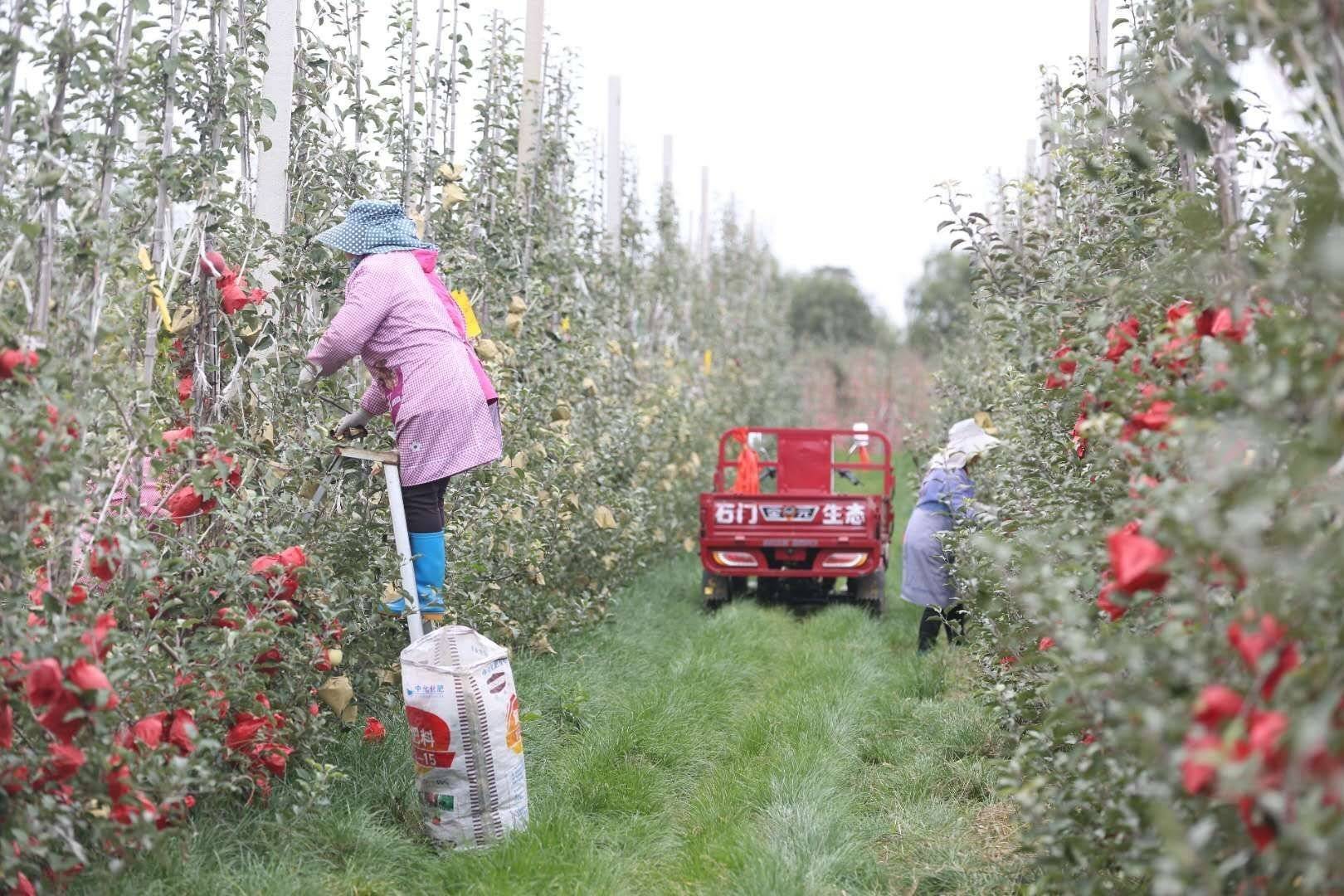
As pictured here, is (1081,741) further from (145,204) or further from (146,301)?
(145,204)

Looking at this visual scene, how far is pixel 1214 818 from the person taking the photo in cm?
204

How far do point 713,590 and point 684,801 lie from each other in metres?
4.74

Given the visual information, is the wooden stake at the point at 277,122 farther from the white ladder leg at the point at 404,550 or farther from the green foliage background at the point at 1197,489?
the green foliage background at the point at 1197,489

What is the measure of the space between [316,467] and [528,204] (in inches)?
155

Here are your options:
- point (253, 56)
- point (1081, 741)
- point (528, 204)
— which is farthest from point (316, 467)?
point (528, 204)

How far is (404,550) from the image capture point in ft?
13.7

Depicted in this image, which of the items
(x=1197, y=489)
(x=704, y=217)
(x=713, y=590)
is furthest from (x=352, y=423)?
(x=704, y=217)

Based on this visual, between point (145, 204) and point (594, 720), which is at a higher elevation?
point (145, 204)

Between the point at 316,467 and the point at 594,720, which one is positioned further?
the point at 594,720

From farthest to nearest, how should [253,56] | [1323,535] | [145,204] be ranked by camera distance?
[253,56] → [145,204] → [1323,535]

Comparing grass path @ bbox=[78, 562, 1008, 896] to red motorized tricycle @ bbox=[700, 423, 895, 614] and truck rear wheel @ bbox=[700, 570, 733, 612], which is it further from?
truck rear wheel @ bbox=[700, 570, 733, 612]

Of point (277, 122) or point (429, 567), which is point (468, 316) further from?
point (429, 567)

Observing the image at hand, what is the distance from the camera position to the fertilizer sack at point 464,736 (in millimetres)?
3879

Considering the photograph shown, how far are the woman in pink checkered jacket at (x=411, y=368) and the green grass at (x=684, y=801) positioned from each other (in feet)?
2.79
